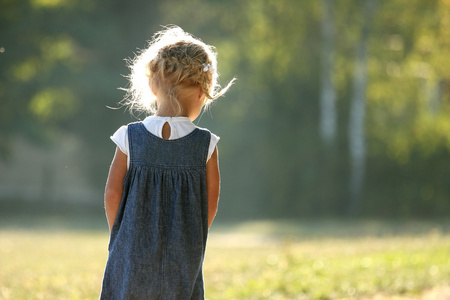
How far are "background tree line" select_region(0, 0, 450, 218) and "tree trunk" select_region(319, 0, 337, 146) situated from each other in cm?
4

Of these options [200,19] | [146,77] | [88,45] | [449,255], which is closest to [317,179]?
[200,19]

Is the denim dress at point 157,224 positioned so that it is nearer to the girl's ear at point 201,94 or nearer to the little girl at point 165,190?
the little girl at point 165,190

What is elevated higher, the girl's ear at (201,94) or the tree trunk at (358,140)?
the tree trunk at (358,140)

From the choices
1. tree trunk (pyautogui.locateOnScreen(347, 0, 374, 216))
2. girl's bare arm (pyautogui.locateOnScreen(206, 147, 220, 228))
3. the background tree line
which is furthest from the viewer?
tree trunk (pyautogui.locateOnScreen(347, 0, 374, 216))

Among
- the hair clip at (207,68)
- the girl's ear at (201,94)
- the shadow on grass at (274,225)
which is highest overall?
the hair clip at (207,68)

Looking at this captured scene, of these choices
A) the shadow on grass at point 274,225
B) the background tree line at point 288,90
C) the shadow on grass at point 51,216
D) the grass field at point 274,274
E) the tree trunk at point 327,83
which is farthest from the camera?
the tree trunk at point 327,83

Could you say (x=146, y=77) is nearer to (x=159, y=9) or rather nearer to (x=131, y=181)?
(x=131, y=181)

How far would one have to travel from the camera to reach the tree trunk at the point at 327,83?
19125 mm

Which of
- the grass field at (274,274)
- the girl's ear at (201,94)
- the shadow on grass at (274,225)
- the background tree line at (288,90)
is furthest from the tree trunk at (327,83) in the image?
the girl's ear at (201,94)

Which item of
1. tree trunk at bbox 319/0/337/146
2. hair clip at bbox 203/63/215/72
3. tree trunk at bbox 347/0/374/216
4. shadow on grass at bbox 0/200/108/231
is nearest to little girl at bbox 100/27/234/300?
hair clip at bbox 203/63/215/72

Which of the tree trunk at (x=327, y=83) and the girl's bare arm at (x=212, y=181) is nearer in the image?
the girl's bare arm at (x=212, y=181)

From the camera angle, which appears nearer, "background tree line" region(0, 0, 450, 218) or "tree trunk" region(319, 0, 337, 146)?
"background tree line" region(0, 0, 450, 218)

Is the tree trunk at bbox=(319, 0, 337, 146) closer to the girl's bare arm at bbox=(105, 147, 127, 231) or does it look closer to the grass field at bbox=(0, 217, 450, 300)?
the grass field at bbox=(0, 217, 450, 300)

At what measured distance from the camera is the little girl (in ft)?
9.10
